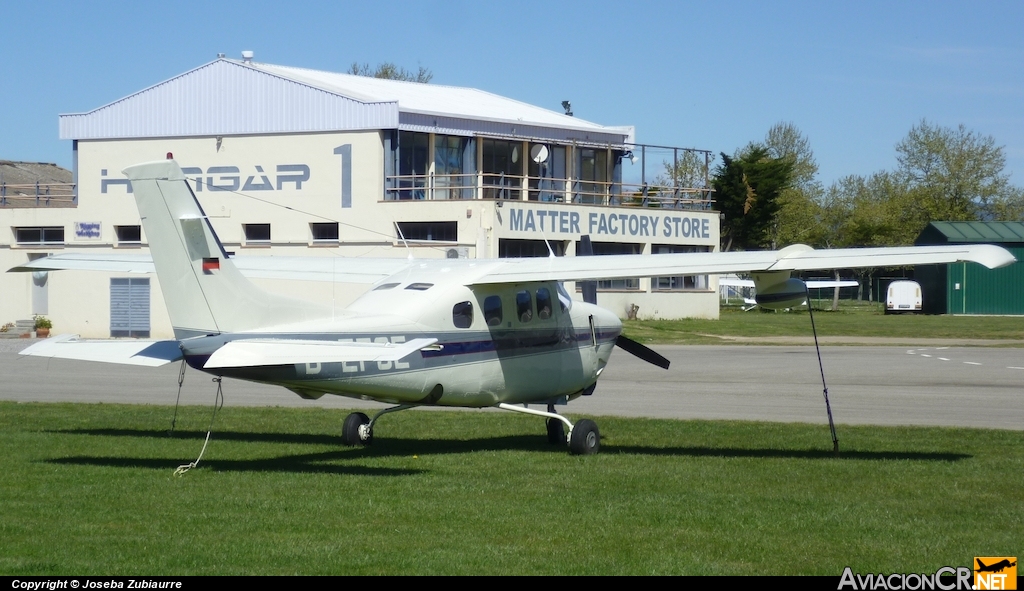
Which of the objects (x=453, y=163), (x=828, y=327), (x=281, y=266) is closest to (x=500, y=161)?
(x=453, y=163)

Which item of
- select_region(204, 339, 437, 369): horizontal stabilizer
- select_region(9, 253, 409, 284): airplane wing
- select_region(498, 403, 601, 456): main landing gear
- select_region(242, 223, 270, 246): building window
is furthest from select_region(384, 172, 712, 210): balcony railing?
select_region(204, 339, 437, 369): horizontal stabilizer

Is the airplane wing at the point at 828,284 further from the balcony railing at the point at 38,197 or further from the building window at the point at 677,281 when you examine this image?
the balcony railing at the point at 38,197

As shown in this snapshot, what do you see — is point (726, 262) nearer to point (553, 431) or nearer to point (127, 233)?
point (553, 431)

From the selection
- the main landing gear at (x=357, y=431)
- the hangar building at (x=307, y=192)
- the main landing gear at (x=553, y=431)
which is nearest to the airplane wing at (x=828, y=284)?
the hangar building at (x=307, y=192)

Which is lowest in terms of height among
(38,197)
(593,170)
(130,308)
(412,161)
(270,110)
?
(130,308)

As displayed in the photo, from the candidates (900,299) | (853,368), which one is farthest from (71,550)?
(900,299)

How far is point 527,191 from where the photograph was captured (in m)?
45.5

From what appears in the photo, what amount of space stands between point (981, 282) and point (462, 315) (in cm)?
5441

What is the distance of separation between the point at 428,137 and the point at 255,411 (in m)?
28.1

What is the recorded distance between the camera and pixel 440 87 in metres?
56.1

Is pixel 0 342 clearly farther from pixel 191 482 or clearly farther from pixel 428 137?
pixel 191 482

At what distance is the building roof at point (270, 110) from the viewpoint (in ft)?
144

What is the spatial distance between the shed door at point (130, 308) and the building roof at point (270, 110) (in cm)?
587

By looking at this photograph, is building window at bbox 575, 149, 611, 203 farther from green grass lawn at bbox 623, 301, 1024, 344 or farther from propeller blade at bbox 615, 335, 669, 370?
propeller blade at bbox 615, 335, 669, 370
